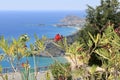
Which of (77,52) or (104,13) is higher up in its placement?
(104,13)

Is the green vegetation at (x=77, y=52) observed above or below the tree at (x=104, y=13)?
below

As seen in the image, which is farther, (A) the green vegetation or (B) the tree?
(B) the tree

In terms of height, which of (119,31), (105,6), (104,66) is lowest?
(104,66)

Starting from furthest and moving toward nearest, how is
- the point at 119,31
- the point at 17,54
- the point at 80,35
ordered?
the point at 80,35
the point at 119,31
the point at 17,54

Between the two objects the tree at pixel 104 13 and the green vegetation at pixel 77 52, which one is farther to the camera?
the tree at pixel 104 13

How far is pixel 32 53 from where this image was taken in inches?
137

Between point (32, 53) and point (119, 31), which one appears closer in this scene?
point (32, 53)

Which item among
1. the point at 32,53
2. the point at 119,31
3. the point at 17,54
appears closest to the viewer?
the point at 17,54

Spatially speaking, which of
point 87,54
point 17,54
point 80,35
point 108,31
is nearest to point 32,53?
point 17,54

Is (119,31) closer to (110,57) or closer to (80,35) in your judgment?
(110,57)

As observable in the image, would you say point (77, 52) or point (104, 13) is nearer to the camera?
point (77, 52)

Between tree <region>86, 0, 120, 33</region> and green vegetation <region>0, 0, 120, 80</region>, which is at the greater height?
tree <region>86, 0, 120, 33</region>

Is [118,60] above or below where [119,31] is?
below

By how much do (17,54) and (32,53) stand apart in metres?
0.24
